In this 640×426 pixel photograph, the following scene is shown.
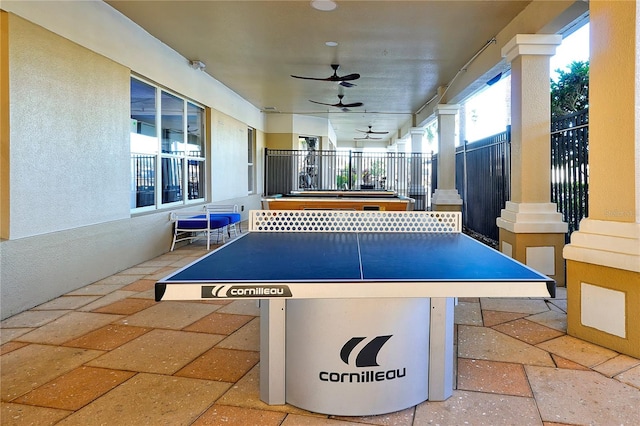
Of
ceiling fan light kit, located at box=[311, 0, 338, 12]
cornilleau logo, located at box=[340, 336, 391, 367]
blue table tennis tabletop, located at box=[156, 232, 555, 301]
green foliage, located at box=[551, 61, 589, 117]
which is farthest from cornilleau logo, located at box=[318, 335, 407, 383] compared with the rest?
green foliage, located at box=[551, 61, 589, 117]

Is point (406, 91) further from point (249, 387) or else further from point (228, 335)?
point (249, 387)

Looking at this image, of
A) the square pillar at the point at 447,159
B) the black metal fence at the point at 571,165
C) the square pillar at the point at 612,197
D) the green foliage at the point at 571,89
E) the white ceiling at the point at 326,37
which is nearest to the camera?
the square pillar at the point at 612,197

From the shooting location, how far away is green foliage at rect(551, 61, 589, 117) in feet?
24.5

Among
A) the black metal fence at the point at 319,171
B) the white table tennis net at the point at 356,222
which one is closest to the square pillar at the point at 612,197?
the white table tennis net at the point at 356,222

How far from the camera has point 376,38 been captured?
5.29 metres

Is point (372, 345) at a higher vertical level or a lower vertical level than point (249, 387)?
higher

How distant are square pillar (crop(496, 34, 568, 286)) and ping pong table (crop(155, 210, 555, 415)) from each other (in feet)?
8.29

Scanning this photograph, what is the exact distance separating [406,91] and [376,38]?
336 cm

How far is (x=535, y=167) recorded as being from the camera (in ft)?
13.8

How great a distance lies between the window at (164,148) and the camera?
5.27 m

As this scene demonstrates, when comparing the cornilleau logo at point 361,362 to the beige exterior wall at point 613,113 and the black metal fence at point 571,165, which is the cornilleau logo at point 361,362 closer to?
the beige exterior wall at point 613,113

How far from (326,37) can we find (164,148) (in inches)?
113

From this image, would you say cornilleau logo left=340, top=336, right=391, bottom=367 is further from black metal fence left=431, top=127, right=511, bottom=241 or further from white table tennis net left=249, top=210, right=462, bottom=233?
black metal fence left=431, top=127, right=511, bottom=241

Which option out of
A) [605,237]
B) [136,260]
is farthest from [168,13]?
[605,237]
